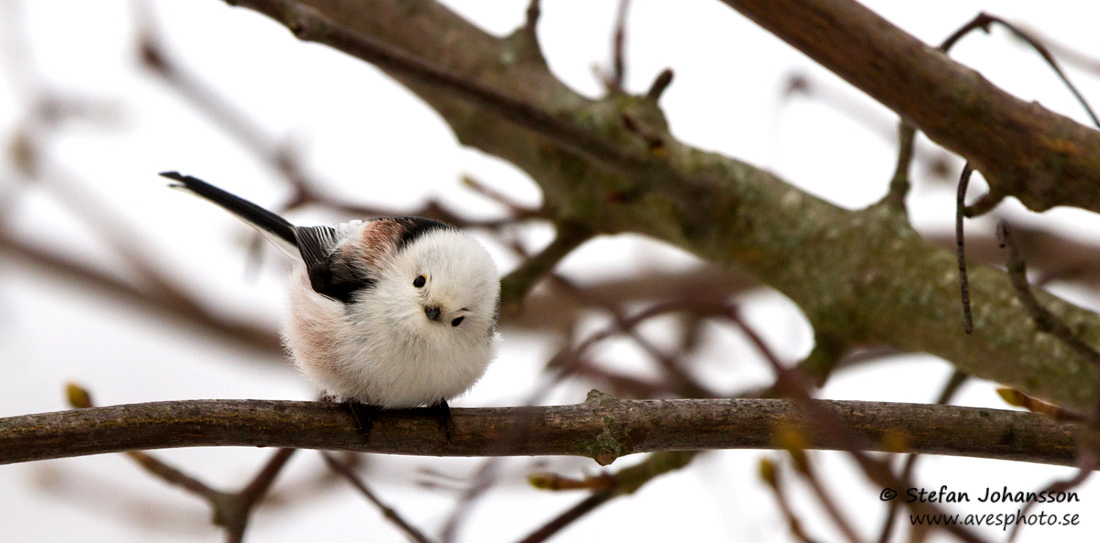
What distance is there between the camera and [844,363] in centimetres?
186

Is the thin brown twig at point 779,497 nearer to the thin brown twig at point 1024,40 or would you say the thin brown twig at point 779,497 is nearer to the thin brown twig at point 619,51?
the thin brown twig at point 1024,40

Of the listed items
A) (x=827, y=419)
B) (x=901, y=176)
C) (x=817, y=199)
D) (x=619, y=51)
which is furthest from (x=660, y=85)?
(x=827, y=419)

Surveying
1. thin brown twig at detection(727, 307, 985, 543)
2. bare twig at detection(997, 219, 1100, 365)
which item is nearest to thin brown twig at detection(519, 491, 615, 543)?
thin brown twig at detection(727, 307, 985, 543)

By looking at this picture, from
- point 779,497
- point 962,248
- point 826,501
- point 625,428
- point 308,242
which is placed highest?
point 308,242

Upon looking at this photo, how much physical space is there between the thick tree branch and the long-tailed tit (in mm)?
575

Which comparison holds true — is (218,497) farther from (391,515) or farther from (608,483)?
(608,483)

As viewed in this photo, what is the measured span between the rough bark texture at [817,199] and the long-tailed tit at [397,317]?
0.28 m

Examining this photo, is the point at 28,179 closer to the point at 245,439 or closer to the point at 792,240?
the point at 245,439

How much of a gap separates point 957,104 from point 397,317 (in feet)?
2.81

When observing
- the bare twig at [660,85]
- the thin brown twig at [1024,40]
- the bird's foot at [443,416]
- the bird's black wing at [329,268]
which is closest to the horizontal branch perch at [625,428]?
the bird's foot at [443,416]

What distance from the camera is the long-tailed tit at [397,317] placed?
1.41m

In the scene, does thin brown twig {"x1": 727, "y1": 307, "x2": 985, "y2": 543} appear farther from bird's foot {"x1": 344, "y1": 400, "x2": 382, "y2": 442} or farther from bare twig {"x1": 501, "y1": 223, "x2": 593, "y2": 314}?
bare twig {"x1": 501, "y1": 223, "x2": 593, "y2": 314}

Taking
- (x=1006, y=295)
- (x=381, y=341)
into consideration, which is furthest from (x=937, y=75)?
(x=381, y=341)

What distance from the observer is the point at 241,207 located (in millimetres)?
1649
